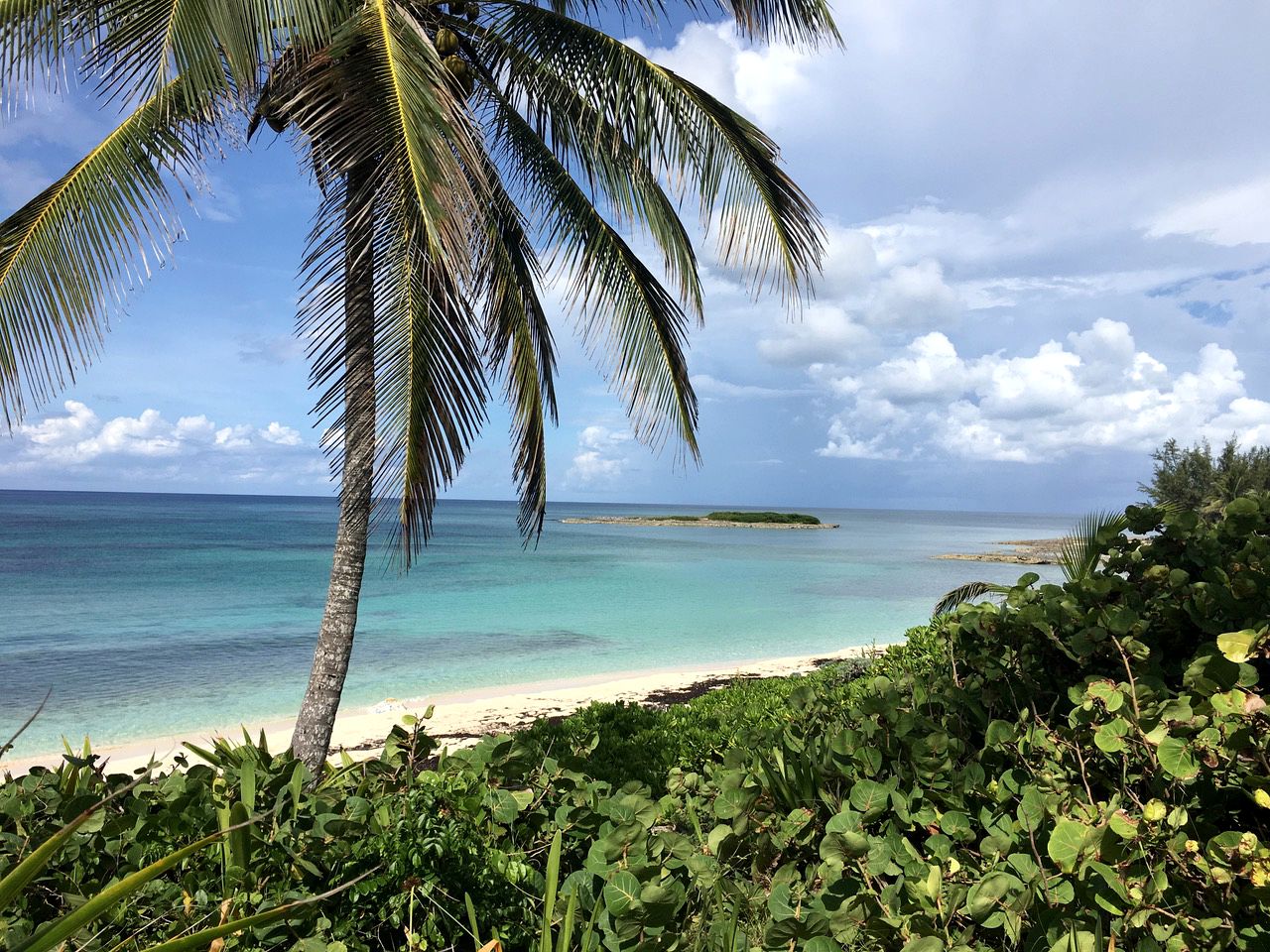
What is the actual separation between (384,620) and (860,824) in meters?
21.7

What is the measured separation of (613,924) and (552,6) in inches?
254

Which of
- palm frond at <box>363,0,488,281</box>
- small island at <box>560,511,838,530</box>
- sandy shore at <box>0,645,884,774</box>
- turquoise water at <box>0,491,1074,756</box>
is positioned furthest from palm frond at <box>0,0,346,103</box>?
small island at <box>560,511,838,530</box>

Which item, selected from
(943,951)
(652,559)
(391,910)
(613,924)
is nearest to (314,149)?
(391,910)

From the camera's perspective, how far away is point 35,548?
136 ft

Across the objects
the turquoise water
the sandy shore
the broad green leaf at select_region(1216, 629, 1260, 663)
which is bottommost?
the turquoise water

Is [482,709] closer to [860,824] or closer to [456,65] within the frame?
[456,65]

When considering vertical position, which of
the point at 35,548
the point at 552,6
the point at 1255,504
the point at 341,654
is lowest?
the point at 35,548

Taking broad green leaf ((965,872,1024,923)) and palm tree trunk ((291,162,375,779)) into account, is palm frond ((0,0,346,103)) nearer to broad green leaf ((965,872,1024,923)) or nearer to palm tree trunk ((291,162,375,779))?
palm tree trunk ((291,162,375,779))

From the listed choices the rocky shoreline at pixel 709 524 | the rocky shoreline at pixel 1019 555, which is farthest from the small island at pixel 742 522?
the rocky shoreline at pixel 1019 555

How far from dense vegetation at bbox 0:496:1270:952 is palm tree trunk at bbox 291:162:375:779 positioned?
2065 millimetres

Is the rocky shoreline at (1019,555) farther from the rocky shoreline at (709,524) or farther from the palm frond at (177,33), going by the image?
the palm frond at (177,33)

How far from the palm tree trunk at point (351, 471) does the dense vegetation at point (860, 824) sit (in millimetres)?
2065

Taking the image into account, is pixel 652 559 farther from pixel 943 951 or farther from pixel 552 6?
pixel 943 951

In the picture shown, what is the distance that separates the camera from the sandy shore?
9.88m
